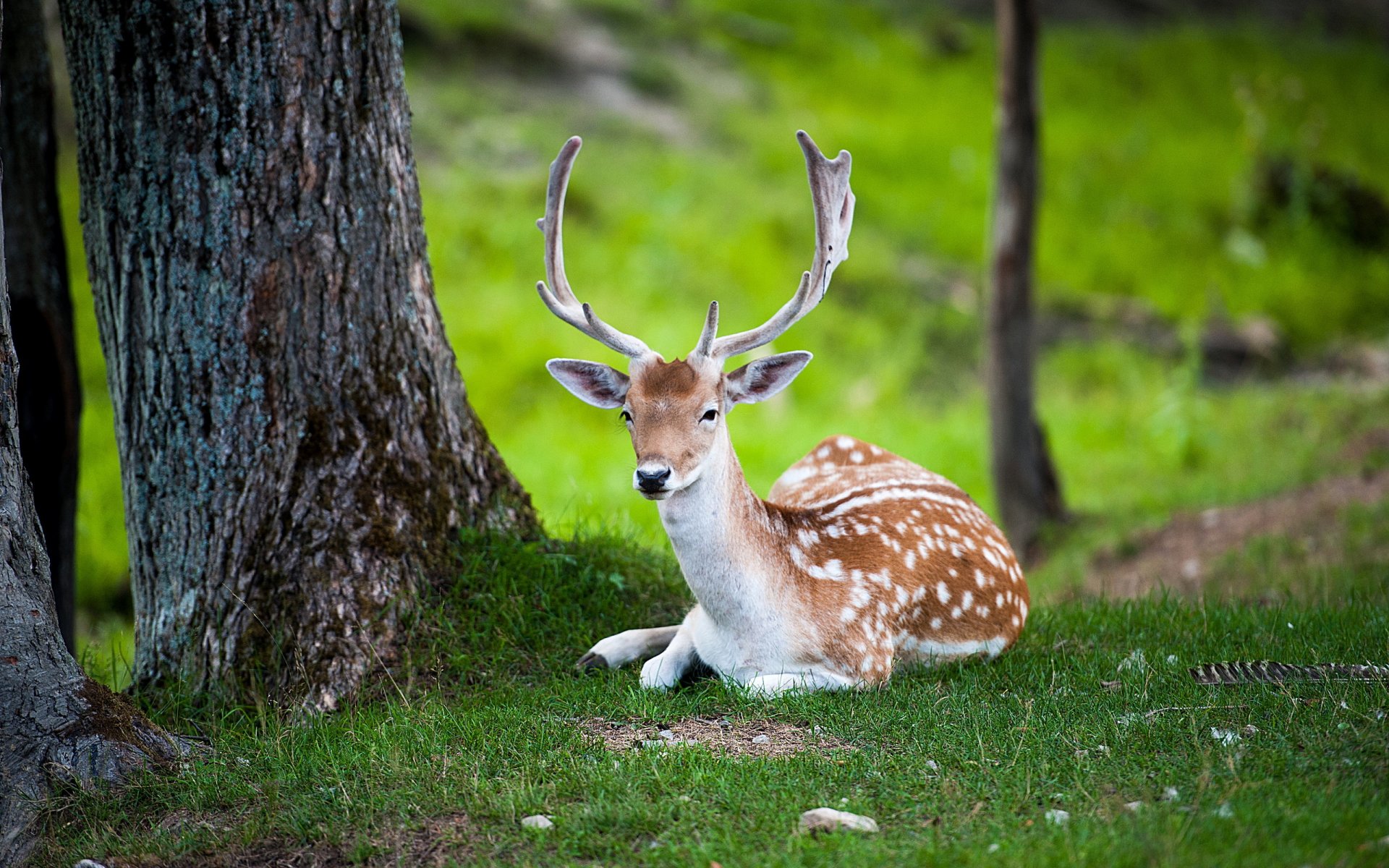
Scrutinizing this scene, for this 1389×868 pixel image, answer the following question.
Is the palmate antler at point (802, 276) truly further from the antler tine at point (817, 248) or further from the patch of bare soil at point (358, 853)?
the patch of bare soil at point (358, 853)

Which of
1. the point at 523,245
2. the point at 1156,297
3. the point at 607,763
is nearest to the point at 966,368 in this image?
the point at 1156,297

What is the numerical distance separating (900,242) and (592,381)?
1037 centimetres

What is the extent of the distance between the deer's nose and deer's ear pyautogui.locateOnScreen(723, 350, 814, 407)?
635mm

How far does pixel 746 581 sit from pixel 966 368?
29.6 ft

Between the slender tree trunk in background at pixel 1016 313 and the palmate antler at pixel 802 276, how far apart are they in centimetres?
496

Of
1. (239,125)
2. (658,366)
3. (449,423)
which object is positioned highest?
(239,125)

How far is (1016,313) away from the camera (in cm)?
997

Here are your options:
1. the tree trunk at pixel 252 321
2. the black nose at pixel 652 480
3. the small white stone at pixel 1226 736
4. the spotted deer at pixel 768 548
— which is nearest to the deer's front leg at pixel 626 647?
the spotted deer at pixel 768 548

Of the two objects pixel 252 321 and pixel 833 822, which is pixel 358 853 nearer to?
pixel 833 822

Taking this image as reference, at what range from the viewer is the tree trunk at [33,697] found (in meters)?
4.01

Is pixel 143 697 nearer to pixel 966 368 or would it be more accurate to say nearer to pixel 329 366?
pixel 329 366

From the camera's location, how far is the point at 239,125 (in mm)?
4680

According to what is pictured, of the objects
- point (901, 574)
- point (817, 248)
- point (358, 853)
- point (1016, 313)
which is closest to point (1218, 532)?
point (1016, 313)

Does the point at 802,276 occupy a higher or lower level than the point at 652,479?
higher
